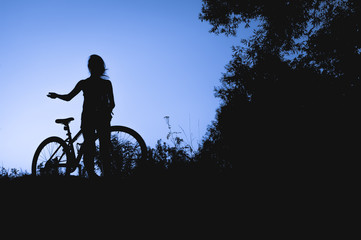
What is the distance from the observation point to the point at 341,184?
3227 mm

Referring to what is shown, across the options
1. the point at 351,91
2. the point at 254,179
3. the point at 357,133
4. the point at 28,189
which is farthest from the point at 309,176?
the point at 351,91

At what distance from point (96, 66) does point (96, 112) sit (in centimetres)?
89

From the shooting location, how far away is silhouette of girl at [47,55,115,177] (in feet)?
16.5

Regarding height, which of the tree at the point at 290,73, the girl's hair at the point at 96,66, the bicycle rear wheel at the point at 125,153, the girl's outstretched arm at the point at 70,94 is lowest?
the bicycle rear wheel at the point at 125,153

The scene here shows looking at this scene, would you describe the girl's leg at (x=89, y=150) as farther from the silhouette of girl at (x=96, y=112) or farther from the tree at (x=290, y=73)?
the tree at (x=290, y=73)

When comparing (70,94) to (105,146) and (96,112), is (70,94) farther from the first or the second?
(105,146)

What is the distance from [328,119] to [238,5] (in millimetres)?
8133

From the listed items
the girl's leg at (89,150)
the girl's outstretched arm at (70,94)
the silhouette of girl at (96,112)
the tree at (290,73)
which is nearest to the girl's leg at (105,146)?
the silhouette of girl at (96,112)

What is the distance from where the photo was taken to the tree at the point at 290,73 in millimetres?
12820

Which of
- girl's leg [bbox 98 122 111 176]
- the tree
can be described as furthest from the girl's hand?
the tree

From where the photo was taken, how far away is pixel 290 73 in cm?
1473

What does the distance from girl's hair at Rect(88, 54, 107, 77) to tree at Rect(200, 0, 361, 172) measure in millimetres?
8045

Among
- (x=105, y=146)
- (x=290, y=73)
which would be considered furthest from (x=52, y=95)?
(x=290, y=73)

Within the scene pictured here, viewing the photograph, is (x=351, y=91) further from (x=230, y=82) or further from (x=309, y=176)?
(x=309, y=176)
